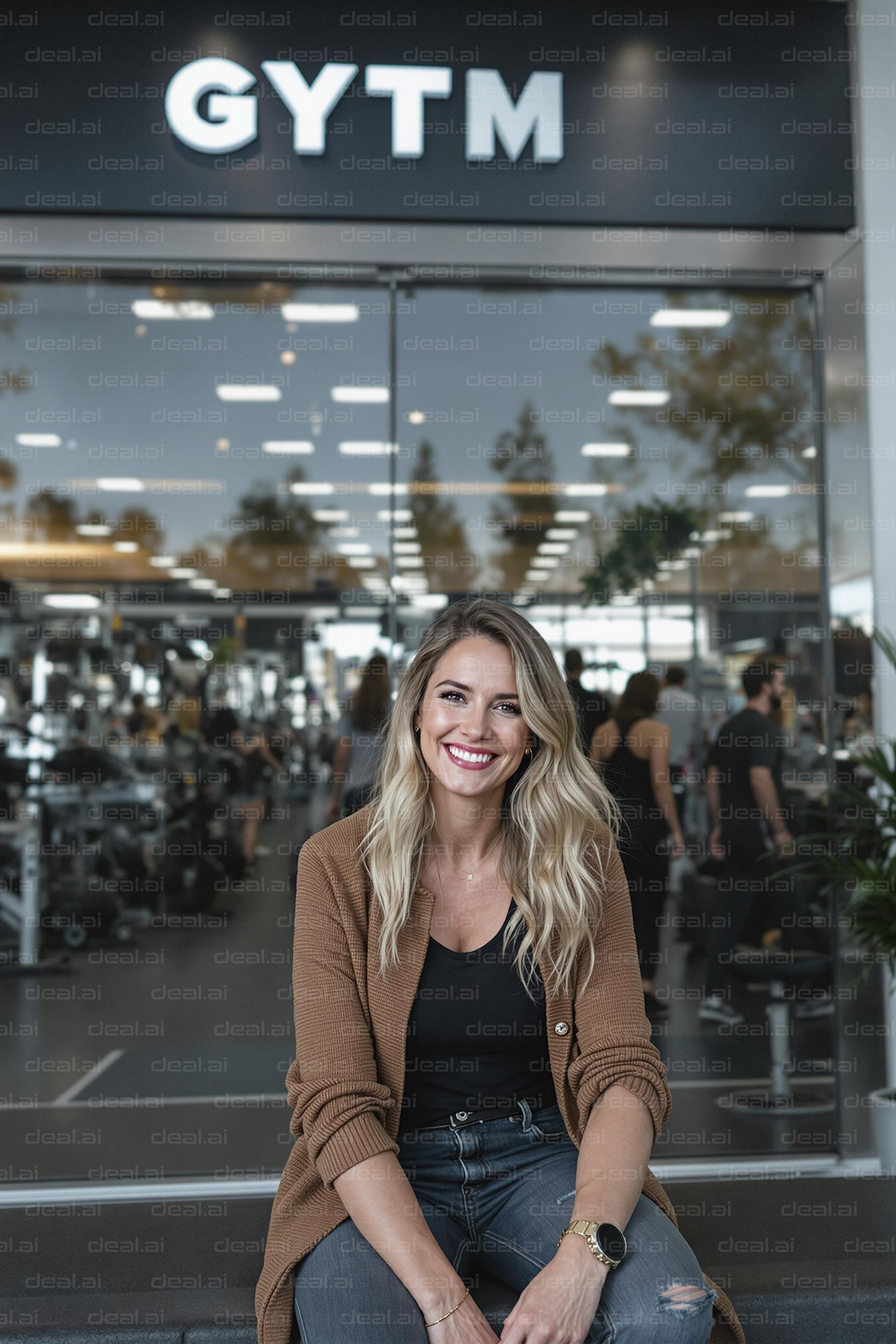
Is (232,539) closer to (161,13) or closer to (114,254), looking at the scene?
(114,254)

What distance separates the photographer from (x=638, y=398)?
4566 mm

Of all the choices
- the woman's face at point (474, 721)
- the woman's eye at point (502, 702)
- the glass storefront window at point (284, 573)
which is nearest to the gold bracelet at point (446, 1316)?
the woman's face at point (474, 721)

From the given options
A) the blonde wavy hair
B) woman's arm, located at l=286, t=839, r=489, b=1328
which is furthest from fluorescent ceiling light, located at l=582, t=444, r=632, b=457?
woman's arm, located at l=286, t=839, r=489, b=1328

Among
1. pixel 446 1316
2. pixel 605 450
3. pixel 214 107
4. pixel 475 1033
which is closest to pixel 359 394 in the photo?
pixel 605 450

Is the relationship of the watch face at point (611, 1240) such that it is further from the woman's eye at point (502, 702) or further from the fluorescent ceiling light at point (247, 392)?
the fluorescent ceiling light at point (247, 392)

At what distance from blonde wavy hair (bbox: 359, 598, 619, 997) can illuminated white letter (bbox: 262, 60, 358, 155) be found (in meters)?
2.39

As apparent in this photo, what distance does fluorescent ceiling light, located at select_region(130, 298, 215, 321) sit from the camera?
14.8ft

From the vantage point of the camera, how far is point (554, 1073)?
1.96m

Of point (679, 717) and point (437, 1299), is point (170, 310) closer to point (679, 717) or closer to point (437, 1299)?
point (679, 717)

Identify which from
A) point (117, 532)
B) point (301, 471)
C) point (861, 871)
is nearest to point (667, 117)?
point (301, 471)

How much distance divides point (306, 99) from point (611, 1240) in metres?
3.61

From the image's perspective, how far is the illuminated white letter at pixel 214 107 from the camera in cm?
376

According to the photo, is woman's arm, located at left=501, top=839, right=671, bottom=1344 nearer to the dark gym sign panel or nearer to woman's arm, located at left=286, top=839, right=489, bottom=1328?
woman's arm, located at left=286, top=839, right=489, bottom=1328

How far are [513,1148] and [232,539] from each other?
392 cm
